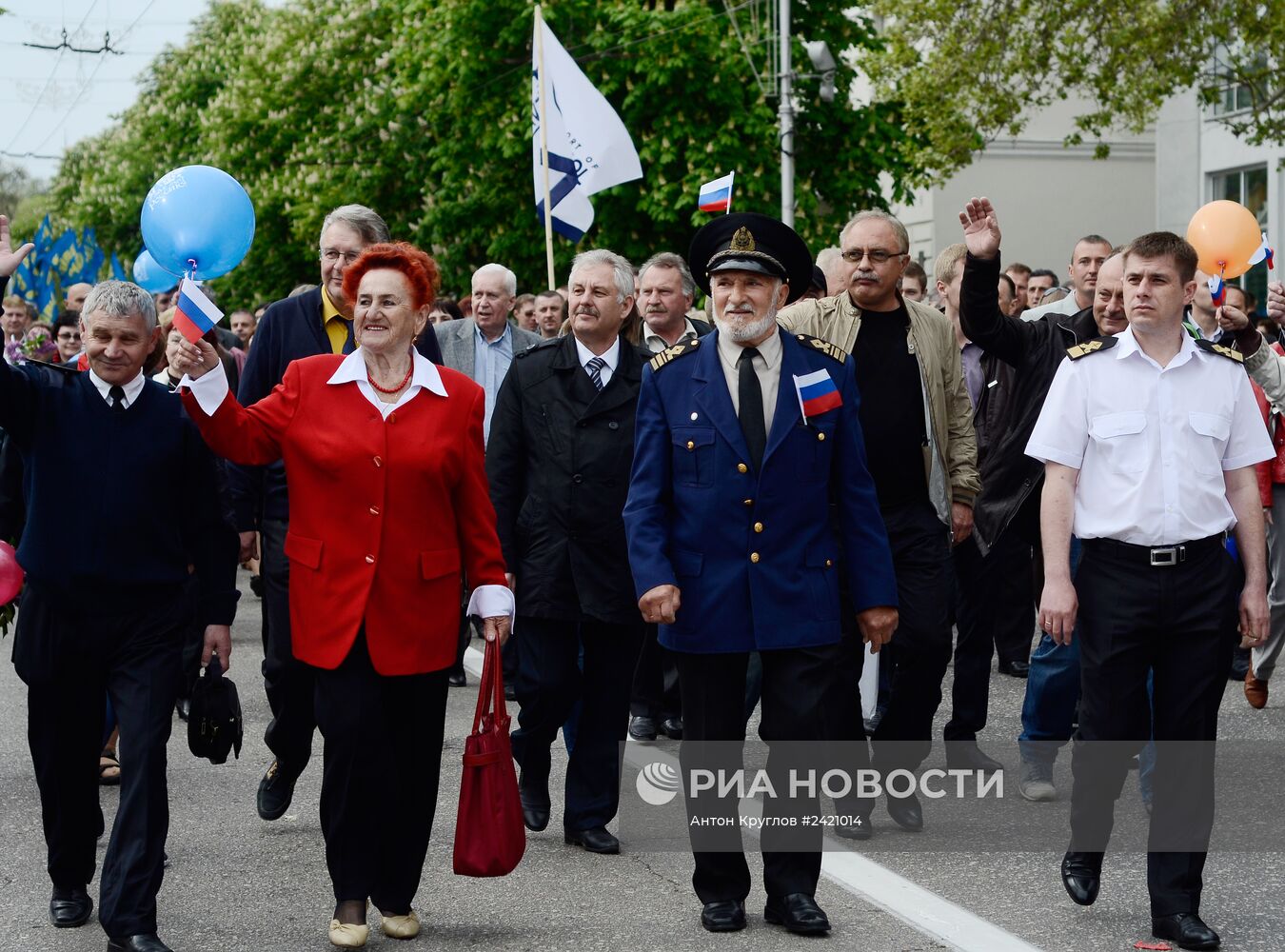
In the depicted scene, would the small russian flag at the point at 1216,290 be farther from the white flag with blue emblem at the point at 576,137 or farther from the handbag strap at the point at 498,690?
the white flag with blue emblem at the point at 576,137

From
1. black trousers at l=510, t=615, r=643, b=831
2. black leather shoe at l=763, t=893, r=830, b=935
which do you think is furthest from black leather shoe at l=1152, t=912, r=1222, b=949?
black trousers at l=510, t=615, r=643, b=831

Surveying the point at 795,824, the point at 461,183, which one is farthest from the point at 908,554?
the point at 461,183

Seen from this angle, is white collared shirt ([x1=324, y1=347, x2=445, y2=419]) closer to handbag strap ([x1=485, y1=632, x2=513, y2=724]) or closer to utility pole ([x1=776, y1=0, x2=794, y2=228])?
handbag strap ([x1=485, y1=632, x2=513, y2=724])

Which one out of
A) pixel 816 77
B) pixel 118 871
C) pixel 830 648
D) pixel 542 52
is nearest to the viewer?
pixel 118 871

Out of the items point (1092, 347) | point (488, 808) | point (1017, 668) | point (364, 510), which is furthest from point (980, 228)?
point (1017, 668)

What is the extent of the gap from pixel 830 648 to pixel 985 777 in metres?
2.28

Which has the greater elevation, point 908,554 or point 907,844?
point 908,554

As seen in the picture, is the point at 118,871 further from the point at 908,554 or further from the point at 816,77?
the point at 816,77

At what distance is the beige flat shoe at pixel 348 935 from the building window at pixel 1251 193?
25.2 metres

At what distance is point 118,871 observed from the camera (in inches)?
209

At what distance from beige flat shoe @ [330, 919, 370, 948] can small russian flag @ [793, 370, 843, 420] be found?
6.61 feet

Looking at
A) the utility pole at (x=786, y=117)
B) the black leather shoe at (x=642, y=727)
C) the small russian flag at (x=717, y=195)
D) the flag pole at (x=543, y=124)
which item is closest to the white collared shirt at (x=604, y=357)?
the black leather shoe at (x=642, y=727)

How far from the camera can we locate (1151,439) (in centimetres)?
568

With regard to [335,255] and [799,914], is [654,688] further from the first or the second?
[799,914]
